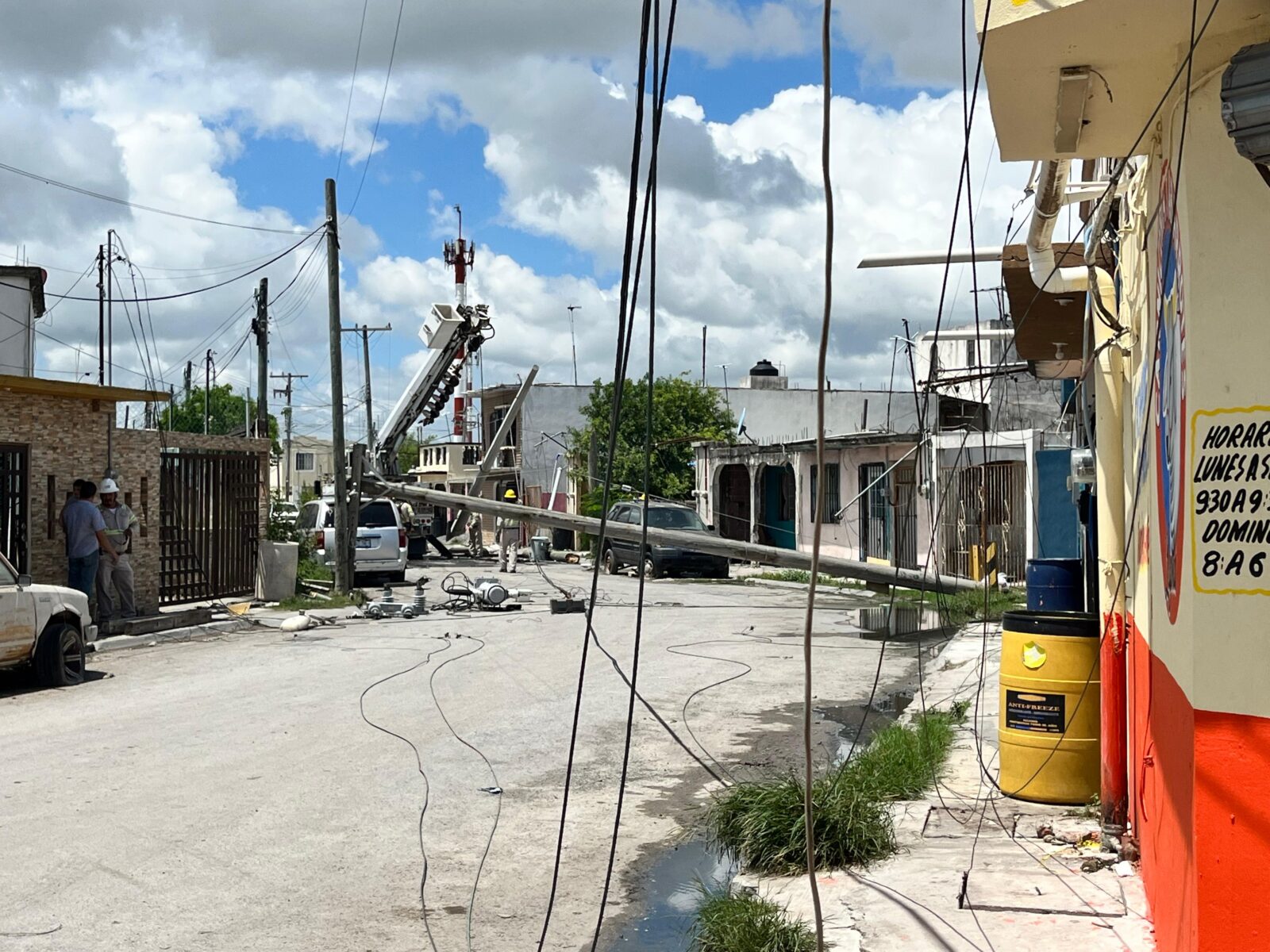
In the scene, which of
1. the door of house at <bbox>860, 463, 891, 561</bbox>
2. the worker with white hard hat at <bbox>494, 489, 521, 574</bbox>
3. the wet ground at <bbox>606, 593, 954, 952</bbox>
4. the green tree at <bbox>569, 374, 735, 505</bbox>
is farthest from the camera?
the green tree at <bbox>569, 374, 735, 505</bbox>

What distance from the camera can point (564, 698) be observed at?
11578 millimetres

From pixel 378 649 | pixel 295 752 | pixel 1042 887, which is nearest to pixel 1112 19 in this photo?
pixel 1042 887

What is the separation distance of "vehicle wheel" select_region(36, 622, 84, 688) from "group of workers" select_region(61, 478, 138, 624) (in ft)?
11.8

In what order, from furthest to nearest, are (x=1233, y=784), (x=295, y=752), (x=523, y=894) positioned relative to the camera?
(x=295, y=752)
(x=523, y=894)
(x=1233, y=784)

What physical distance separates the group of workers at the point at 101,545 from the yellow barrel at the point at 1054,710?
41.7 ft

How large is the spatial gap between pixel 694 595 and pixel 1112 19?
67.4 ft

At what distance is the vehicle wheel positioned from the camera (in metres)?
12.1

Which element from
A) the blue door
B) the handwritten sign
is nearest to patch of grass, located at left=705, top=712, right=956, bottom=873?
the handwritten sign

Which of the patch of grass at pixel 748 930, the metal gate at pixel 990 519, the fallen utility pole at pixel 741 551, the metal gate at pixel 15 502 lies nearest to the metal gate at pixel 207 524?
the metal gate at pixel 15 502

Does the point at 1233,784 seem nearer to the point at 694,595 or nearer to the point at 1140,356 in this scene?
the point at 1140,356

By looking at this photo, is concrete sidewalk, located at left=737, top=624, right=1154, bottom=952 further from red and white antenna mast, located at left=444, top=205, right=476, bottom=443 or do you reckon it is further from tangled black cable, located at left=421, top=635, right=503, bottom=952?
red and white antenna mast, located at left=444, top=205, right=476, bottom=443

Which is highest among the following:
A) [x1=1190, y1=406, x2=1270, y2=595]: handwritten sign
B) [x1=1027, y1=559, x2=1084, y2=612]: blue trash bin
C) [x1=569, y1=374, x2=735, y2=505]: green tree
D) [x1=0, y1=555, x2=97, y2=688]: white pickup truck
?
[x1=569, y1=374, x2=735, y2=505]: green tree

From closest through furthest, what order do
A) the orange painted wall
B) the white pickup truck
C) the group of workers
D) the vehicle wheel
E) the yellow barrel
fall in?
the orange painted wall → the yellow barrel → the white pickup truck → the vehicle wheel → the group of workers

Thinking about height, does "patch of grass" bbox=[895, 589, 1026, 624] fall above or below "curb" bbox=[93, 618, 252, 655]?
above
